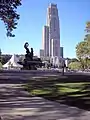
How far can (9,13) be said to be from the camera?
21.7 m

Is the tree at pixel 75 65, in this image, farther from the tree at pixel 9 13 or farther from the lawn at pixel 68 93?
the tree at pixel 9 13

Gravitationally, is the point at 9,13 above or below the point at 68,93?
above

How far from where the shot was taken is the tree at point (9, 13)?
21000 mm

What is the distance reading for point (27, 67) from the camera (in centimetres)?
10381

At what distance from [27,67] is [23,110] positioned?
89501mm

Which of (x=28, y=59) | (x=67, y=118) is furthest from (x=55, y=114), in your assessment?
(x=28, y=59)

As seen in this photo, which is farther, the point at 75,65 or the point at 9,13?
the point at 75,65

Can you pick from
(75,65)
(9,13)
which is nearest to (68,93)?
(9,13)

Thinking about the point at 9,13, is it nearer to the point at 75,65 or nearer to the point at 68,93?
the point at 68,93

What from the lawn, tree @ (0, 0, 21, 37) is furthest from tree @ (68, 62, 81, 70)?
tree @ (0, 0, 21, 37)

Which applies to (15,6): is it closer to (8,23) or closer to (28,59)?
(8,23)

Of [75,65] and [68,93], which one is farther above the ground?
[75,65]

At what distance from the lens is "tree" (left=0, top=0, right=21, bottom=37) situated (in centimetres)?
2100

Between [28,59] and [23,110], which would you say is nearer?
[23,110]
